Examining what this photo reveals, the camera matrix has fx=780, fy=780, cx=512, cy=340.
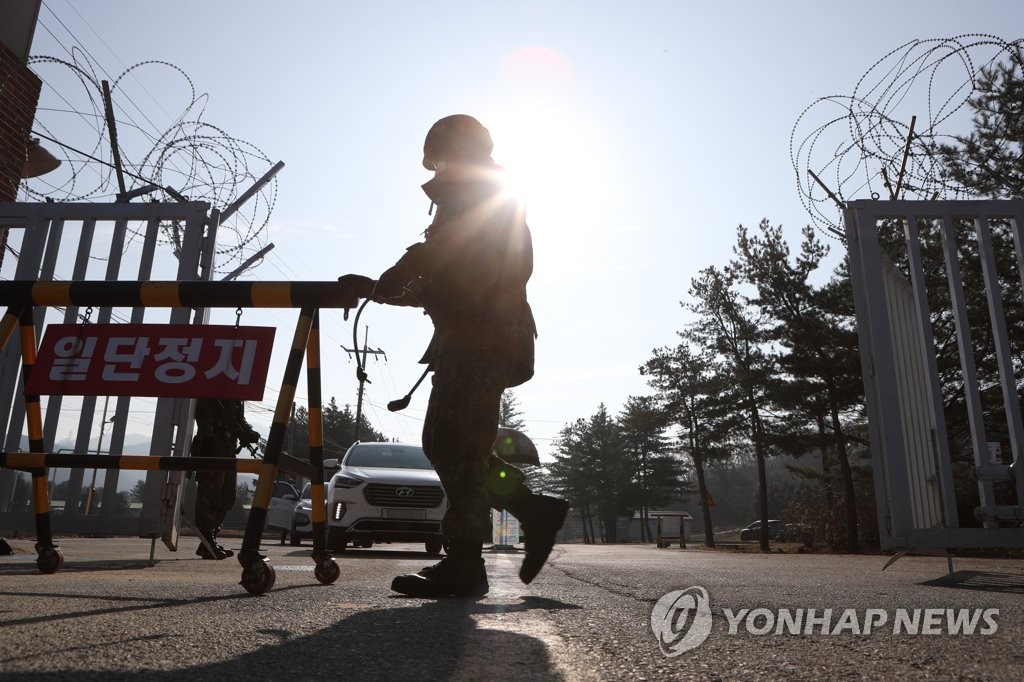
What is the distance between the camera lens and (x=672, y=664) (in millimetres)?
1539

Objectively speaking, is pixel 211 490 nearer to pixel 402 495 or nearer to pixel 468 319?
pixel 468 319

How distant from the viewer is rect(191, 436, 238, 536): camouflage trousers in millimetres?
6078

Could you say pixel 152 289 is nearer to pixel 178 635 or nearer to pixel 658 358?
pixel 178 635

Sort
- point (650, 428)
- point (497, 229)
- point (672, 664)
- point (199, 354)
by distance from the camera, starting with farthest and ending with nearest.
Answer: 1. point (650, 428)
2. point (199, 354)
3. point (497, 229)
4. point (672, 664)

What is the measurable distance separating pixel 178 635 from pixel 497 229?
2.03m

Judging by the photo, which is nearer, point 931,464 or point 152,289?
point 152,289

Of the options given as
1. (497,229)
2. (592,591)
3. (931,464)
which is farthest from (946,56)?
(592,591)

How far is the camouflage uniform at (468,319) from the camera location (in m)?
3.09

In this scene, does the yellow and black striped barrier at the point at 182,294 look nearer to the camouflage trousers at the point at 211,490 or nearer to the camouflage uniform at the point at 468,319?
the camouflage uniform at the point at 468,319

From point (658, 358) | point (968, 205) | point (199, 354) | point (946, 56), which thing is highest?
point (658, 358)

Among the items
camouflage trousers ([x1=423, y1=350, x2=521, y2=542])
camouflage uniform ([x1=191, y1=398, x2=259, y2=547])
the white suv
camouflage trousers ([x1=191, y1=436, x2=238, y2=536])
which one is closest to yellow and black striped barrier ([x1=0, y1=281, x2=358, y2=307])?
camouflage trousers ([x1=423, y1=350, x2=521, y2=542])

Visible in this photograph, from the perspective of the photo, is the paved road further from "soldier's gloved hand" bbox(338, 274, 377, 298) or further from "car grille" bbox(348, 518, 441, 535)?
"car grille" bbox(348, 518, 441, 535)

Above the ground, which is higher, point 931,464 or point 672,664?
point 931,464

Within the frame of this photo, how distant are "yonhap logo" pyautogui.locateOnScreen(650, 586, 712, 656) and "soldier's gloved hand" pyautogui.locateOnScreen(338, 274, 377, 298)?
1640mm
